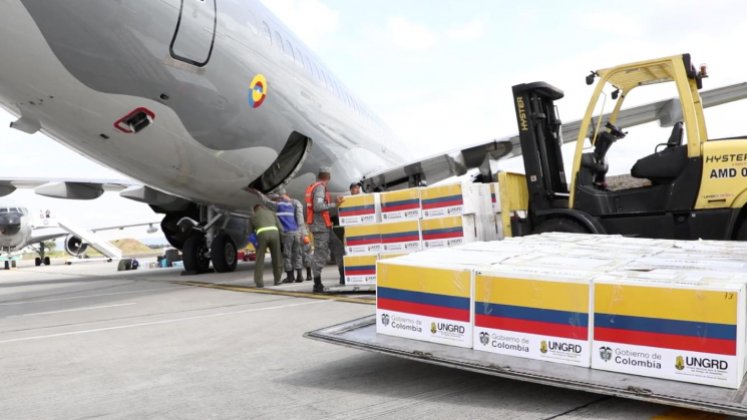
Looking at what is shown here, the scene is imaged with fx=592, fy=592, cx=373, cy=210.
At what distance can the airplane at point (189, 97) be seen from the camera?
582cm

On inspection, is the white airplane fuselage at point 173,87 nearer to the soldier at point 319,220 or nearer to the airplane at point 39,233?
the soldier at point 319,220

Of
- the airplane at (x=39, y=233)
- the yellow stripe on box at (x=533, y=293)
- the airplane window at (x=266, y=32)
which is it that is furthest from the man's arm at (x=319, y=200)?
the airplane at (x=39, y=233)

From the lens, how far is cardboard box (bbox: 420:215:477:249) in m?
6.01

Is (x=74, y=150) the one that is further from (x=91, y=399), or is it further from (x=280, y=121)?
(x=91, y=399)

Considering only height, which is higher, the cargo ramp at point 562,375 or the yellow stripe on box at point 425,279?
the yellow stripe on box at point 425,279

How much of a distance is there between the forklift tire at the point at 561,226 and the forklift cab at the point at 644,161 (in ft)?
0.56

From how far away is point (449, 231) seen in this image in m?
6.11

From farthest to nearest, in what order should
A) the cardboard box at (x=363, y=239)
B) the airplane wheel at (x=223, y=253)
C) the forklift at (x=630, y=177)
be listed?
the airplane wheel at (x=223, y=253) → the cardboard box at (x=363, y=239) → the forklift at (x=630, y=177)

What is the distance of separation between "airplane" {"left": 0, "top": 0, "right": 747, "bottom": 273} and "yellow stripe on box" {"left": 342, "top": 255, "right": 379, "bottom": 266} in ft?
8.32

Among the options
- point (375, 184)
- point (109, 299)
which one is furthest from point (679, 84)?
point (109, 299)

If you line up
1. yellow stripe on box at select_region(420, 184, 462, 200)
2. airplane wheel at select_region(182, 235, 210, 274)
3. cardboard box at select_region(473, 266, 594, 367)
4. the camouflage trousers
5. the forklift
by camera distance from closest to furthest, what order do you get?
cardboard box at select_region(473, 266, 594, 367) → the forklift → yellow stripe on box at select_region(420, 184, 462, 200) → the camouflage trousers → airplane wheel at select_region(182, 235, 210, 274)

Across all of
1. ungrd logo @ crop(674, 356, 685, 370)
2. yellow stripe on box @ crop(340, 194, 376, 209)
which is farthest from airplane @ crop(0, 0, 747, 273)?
ungrd logo @ crop(674, 356, 685, 370)

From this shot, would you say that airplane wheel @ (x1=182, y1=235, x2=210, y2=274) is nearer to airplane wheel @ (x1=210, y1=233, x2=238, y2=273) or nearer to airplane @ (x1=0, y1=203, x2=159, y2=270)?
airplane wheel @ (x1=210, y1=233, x2=238, y2=273)

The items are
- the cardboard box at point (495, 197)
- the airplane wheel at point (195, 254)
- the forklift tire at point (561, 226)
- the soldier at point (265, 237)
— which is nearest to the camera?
the forklift tire at point (561, 226)
